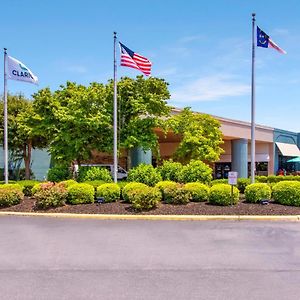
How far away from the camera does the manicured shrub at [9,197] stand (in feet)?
53.5

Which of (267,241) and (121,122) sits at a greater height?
(121,122)

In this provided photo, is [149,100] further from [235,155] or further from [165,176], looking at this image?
[235,155]

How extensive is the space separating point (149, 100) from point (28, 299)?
15091 millimetres

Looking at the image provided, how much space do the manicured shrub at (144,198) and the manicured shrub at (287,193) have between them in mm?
4625

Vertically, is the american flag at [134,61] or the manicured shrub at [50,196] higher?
the american flag at [134,61]

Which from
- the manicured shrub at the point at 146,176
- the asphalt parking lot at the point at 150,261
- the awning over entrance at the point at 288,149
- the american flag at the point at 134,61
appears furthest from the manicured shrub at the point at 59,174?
the awning over entrance at the point at 288,149

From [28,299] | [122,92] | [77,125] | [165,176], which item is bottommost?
[28,299]

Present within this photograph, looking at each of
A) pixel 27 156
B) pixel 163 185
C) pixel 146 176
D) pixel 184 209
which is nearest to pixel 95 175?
pixel 146 176

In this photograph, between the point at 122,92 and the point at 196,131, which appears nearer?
the point at 122,92

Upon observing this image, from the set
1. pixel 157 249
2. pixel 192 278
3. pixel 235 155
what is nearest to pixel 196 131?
pixel 235 155

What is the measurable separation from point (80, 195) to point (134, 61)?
605 cm

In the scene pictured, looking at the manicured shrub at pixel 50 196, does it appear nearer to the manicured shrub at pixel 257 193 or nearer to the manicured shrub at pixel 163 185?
the manicured shrub at pixel 163 185

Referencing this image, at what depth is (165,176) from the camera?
62.2 ft

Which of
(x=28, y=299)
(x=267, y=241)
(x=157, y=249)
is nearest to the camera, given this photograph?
(x=28, y=299)
